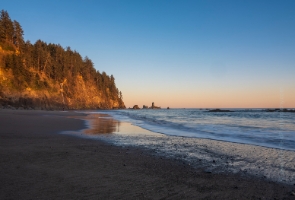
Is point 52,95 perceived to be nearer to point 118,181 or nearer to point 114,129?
point 114,129

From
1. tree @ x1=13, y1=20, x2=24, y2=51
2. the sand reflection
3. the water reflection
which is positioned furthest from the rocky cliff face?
the sand reflection

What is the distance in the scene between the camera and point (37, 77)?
192 feet

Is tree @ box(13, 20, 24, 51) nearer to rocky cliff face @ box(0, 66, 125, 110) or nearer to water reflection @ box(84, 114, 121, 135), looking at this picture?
rocky cliff face @ box(0, 66, 125, 110)

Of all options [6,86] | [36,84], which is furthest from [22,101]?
[36,84]

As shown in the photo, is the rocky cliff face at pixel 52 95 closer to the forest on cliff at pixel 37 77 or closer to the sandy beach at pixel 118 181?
the forest on cliff at pixel 37 77

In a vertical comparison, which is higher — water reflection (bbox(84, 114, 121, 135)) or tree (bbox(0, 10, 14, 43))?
tree (bbox(0, 10, 14, 43))

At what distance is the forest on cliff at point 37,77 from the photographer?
46.2m

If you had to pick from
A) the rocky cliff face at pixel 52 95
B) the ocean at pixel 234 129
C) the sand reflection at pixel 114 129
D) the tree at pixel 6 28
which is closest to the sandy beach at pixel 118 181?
the ocean at pixel 234 129

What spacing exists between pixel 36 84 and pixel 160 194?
59900 millimetres

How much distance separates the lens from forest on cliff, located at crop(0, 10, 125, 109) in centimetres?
4616

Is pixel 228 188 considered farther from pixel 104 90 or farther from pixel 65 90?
pixel 104 90

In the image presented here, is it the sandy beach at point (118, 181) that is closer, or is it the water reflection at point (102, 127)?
the sandy beach at point (118, 181)

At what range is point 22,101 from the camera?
47375 mm

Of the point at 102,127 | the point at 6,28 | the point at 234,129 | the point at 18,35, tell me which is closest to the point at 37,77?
the point at 18,35
